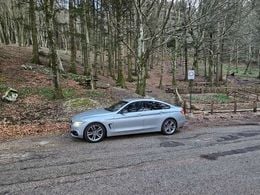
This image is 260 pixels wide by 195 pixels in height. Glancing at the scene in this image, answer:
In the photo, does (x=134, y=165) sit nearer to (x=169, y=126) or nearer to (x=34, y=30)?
(x=169, y=126)

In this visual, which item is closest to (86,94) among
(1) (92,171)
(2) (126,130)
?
(2) (126,130)

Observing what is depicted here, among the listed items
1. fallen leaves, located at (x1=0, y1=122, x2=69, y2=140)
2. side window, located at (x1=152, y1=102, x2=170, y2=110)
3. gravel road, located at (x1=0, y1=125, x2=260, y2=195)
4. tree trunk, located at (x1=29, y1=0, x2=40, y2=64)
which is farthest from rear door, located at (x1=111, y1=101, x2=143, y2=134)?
tree trunk, located at (x1=29, y1=0, x2=40, y2=64)

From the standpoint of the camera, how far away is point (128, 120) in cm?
1153

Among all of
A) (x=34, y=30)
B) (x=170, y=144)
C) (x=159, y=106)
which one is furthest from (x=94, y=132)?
(x=34, y=30)

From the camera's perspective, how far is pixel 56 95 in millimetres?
16516

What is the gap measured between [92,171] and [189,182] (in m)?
2.34

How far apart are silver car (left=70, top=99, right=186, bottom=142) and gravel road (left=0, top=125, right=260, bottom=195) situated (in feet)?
1.10

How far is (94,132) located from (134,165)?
324 centimetres

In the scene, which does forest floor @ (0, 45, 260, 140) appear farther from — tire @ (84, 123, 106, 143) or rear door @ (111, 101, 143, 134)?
rear door @ (111, 101, 143, 134)

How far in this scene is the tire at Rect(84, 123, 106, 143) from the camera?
10859 millimetres

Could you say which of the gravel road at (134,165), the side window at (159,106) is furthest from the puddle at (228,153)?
the side window at (159,106)

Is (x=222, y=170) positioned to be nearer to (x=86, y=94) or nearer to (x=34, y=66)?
(x=86, y=94)

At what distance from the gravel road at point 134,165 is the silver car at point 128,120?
0.34 metres

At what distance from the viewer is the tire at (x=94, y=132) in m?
10.9
